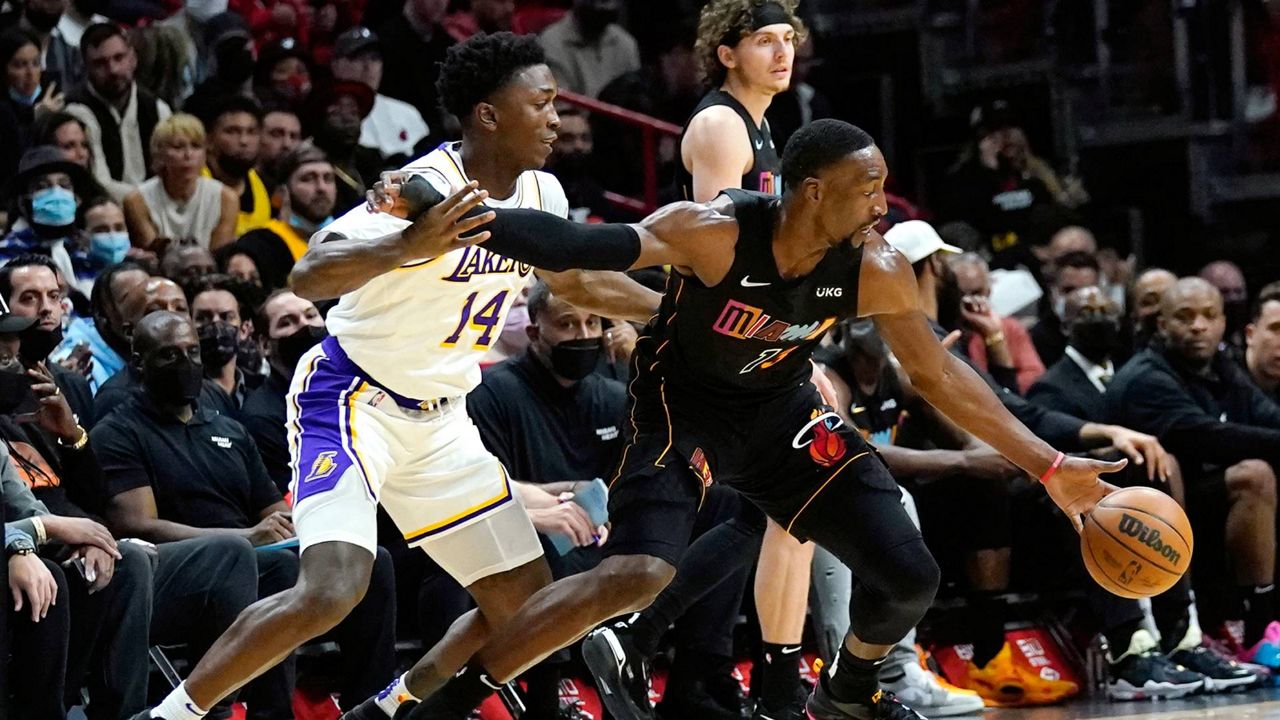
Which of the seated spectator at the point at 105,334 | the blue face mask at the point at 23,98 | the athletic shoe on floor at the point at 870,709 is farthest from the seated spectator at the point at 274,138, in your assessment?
the athletic shoe on floor at the point at 870,709

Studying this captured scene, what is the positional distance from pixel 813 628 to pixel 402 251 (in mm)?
3446

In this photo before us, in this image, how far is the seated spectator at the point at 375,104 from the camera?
1105 centimetres

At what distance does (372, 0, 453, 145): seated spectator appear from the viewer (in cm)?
1176

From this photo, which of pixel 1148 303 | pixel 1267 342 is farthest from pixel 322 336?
pixel 1267 342

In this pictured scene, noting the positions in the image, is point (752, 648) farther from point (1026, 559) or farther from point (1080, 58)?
point (1080, 58)

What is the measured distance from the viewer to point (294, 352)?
7.37m

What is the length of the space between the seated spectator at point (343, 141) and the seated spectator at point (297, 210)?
0.45 m

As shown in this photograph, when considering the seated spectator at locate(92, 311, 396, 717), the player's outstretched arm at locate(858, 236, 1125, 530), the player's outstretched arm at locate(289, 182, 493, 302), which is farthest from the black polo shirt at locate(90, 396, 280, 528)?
the player's outstretched arm at locate(858, 236, 1125, 530)

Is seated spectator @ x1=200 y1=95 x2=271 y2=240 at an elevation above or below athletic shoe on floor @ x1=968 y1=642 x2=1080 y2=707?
above

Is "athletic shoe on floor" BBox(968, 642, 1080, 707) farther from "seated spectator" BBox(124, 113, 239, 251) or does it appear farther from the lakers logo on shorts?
"seated spectator" BBox(124, 113, 239, 251)

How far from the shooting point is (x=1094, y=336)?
872 cm

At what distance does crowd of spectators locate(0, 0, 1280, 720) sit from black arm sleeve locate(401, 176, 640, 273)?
1.70 m

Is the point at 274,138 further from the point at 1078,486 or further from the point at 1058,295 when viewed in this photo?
the point at 1078,486

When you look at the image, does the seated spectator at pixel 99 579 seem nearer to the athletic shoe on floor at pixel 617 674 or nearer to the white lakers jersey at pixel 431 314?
the white lakers jersey at pixel 431 314
